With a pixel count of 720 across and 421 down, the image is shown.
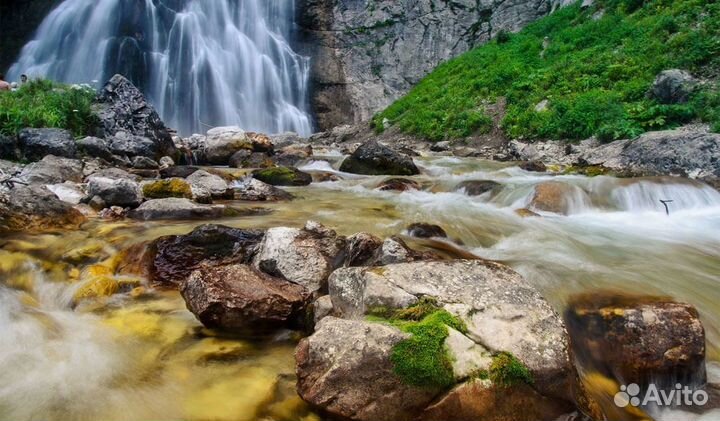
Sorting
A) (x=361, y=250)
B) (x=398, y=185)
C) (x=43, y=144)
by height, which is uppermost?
(x=43, y=144)

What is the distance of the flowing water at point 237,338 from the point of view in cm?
260

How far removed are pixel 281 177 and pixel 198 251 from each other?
5.48m

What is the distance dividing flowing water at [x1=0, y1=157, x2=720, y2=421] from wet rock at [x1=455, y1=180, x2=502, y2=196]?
26 centimetres

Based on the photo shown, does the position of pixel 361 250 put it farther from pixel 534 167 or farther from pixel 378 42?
Answer: pixel 378 42

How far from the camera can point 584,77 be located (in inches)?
579

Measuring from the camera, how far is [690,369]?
2.83 meters

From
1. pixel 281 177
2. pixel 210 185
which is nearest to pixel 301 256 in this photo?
pixel 210 185

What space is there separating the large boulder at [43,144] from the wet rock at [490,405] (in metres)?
10.00

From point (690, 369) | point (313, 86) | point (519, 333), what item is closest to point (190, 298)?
point (519, 333)

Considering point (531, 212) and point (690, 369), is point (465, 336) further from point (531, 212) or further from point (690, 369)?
point (531, 212)

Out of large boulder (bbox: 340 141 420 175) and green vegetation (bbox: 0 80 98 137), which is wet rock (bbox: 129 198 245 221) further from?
green vegetation (bbox: 0 80 98 137)

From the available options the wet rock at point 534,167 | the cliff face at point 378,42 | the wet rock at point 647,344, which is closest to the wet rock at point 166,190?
the wet rock at point 647,344

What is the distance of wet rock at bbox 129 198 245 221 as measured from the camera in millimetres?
5855

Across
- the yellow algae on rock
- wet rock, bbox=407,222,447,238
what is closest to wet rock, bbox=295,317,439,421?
the yellow algae on rock
